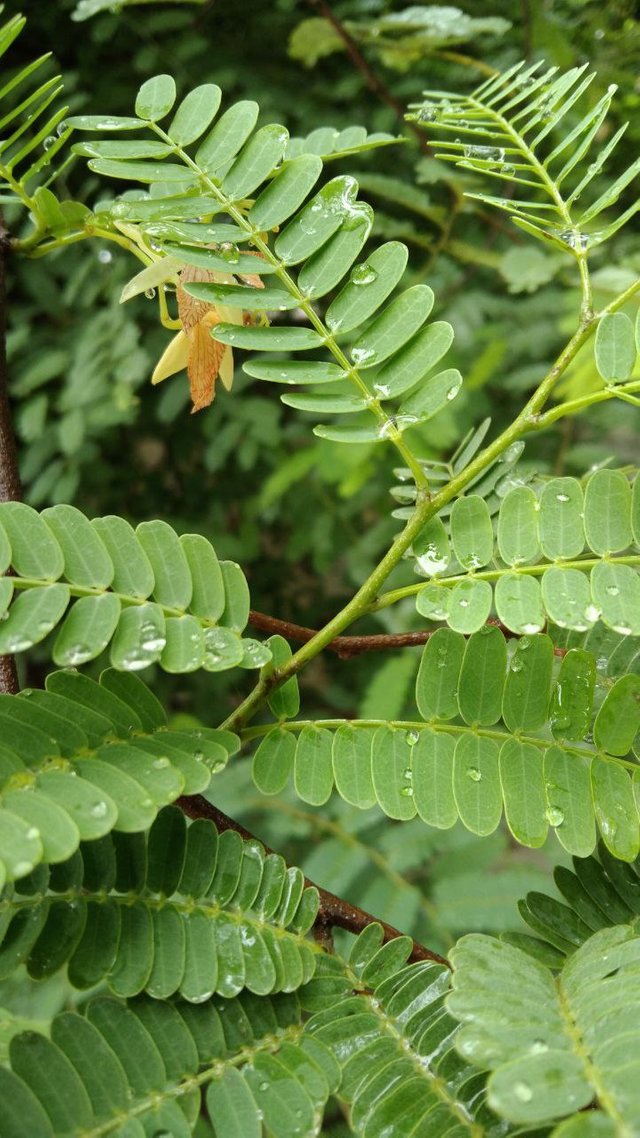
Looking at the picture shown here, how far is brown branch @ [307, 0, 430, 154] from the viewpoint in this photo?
1.21 m

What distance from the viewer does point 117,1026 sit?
431 mm

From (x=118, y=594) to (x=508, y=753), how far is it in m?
0.22

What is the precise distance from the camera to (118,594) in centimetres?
46

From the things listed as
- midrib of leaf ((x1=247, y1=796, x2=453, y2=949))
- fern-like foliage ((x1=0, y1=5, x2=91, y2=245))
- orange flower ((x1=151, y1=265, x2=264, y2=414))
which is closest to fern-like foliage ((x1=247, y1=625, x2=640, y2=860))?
orange flower ((x1=151, y1=265, x2=264, y2=414))

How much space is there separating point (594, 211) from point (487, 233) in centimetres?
103

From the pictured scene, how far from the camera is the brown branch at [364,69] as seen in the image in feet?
3.97

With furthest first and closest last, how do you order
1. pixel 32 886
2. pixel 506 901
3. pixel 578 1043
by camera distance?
pixel 506 901 → pixel 32 886 → pixel 578 1043

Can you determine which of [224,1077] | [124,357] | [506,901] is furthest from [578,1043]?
[124,357]

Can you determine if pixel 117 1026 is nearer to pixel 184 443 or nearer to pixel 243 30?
pixel 184 443

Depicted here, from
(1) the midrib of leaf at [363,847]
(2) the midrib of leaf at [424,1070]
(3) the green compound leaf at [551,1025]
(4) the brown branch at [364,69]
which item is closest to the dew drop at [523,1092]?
(3) the green compound leaf at [551,1025]

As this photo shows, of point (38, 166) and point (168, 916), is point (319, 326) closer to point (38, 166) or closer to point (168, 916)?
point (38, 166)

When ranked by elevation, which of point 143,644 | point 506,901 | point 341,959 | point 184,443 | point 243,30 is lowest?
point 506,901

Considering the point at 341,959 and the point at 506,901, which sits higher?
the point at 341,959

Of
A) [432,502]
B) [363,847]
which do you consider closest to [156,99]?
[432,502]
